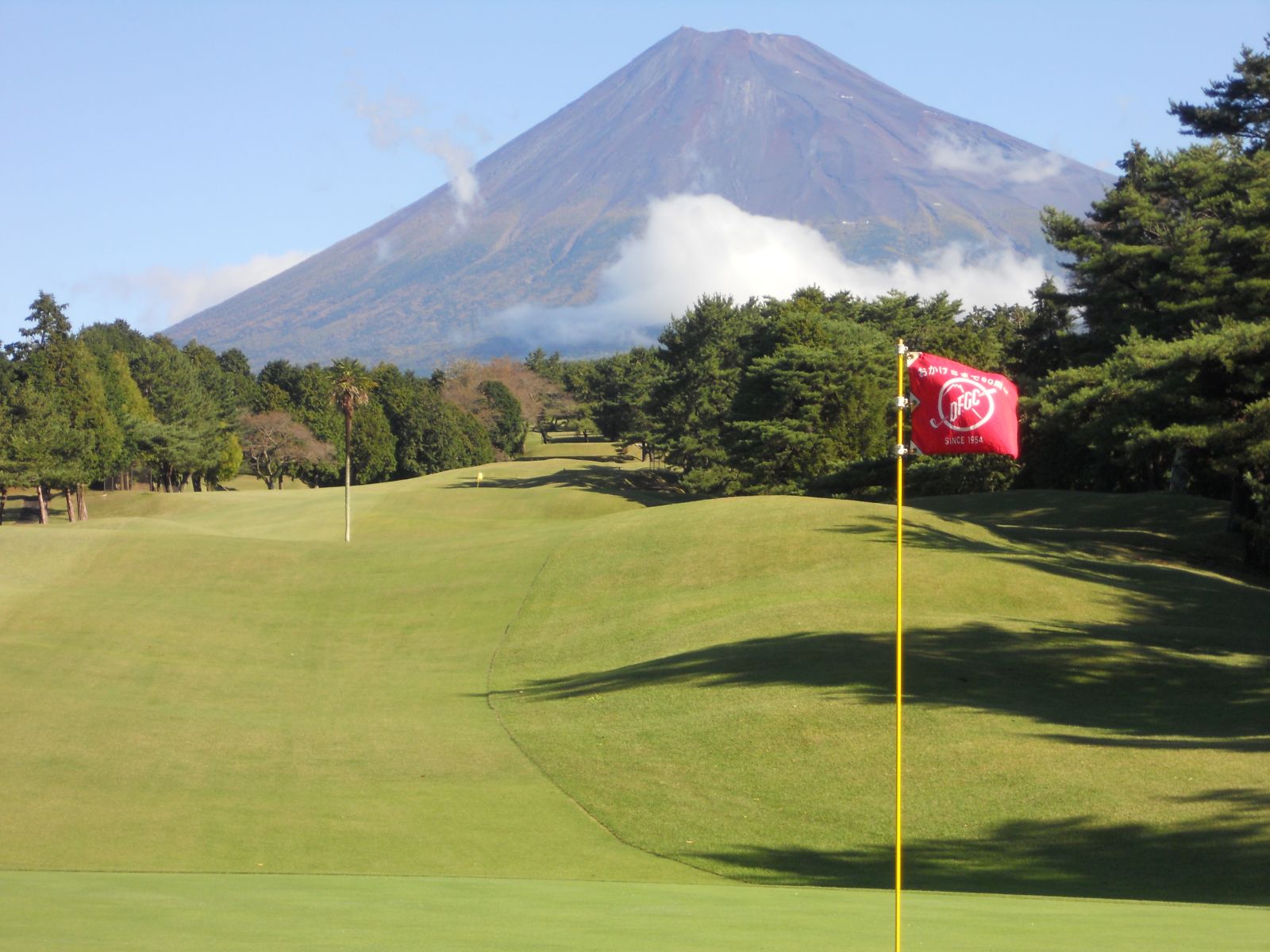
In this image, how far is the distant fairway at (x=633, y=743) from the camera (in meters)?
13.4

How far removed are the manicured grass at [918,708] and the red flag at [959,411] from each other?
20.1ft

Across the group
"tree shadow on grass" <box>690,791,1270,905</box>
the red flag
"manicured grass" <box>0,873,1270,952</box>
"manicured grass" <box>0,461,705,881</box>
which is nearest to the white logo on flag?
the red flag

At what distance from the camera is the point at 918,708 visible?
2425 centimetres

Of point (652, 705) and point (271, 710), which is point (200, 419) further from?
point (652, 705)

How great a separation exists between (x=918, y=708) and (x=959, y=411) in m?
11.5

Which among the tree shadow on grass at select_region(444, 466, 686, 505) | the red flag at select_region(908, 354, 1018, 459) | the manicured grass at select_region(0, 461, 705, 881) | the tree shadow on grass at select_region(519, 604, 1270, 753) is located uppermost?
the red flag at select_region(908, 354, 1018, 459)

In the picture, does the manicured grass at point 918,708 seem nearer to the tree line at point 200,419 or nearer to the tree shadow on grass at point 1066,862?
the tree shadow on grass at point 1066,862

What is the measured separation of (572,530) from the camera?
178 feet

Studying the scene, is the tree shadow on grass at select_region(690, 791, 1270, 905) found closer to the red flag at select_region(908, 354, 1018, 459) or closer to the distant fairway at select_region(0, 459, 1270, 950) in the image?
the distant fairway at select_region(0, 459, 1270, 950)

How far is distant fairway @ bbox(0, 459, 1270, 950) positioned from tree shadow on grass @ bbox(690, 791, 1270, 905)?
2.8 inches

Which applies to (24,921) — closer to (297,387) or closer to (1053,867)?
(1053,867)

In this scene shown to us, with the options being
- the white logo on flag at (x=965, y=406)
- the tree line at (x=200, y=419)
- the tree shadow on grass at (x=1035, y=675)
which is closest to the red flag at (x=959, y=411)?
the white logo on flag at (x=965, y=406)

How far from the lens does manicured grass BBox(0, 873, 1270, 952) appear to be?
1087cm

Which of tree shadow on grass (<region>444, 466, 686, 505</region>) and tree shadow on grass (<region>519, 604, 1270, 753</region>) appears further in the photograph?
tree shadow on grass (<region>444, 466, 686, 505</region>)
